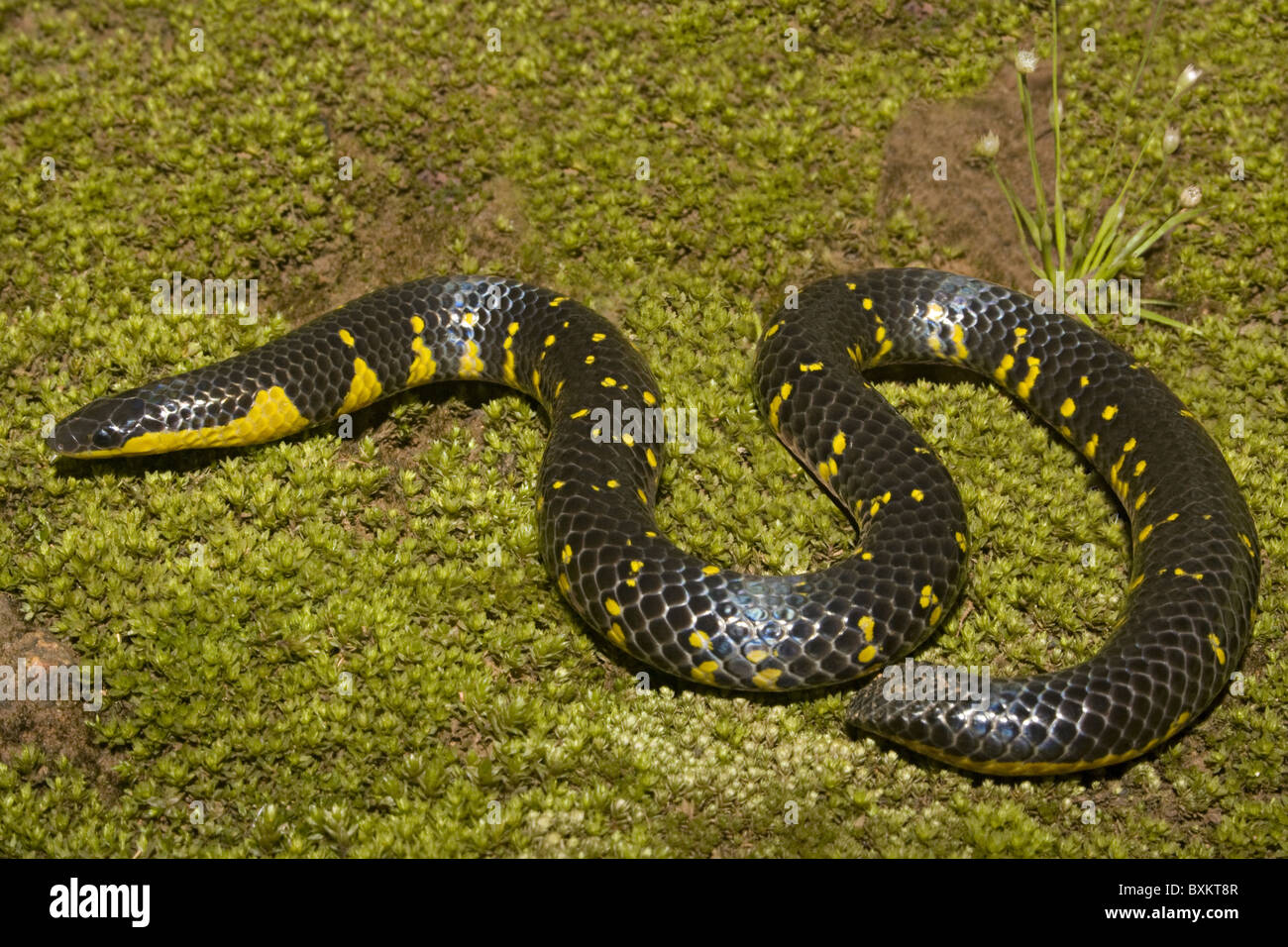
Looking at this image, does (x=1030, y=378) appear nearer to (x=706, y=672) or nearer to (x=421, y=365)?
(x=706, y=672)

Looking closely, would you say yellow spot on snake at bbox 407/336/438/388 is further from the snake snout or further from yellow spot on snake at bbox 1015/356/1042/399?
yellow spot on snake at bbox 1015/356/1042/399

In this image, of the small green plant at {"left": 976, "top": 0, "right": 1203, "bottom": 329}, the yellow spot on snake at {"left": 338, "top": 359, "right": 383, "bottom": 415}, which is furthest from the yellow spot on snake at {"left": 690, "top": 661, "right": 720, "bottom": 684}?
the small green plant at {"left": 976, "top": 0, "right": 1203, "bottom": 329}

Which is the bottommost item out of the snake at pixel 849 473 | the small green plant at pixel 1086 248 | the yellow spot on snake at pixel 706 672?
the yellow spot on snake at pixel 706 672

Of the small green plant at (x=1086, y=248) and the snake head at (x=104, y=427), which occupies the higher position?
the small green plant at (x=1086, y=248)

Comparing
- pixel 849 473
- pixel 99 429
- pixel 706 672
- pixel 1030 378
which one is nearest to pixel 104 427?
pixel 99 429

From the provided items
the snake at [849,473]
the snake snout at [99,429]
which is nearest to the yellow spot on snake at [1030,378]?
the snake at [849,473]

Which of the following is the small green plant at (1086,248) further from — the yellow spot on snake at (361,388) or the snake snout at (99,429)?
the snake snout at (99,429)
